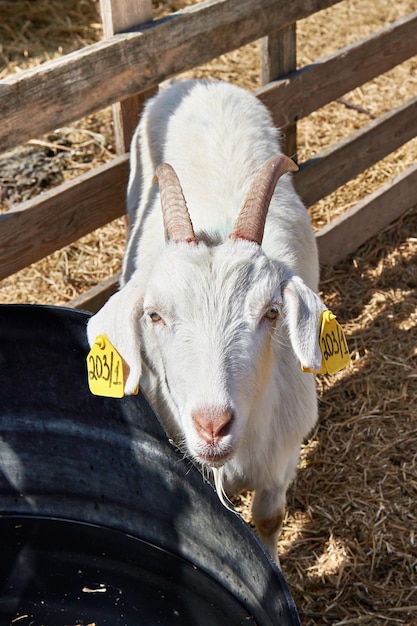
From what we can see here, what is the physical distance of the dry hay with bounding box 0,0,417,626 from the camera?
128 inches

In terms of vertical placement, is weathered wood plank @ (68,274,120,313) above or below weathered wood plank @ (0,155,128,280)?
below

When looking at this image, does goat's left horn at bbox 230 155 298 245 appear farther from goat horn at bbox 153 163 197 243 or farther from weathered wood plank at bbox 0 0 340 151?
weathered wood plank at bbox 0 0 340 151

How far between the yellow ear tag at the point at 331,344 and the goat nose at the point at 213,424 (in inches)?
14.4

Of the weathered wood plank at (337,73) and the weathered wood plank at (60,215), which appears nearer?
the weathered wood plank at (60,215)

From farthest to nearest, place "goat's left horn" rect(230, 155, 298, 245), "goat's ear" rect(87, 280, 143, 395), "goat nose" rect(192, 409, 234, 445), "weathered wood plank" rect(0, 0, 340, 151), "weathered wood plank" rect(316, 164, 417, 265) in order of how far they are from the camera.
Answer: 1. "weathered wood plank" rect(316, 164, 417, 265)
2. "weathered wood plank" rect(0, 0, 340, 151)
3. "goat's left horn" rect(230, 155, 298, 245)
4. "goat's ear" rect(87, 280, 143, 395)
5. "goat nose" rect(192, 409, 234, 445)

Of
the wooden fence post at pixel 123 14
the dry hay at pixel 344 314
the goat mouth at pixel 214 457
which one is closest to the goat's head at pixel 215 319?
the goat mouth at pixel 214 457

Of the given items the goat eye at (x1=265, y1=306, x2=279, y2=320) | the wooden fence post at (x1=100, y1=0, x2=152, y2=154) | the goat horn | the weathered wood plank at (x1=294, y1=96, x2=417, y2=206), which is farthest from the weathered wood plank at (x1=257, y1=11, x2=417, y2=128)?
the goat eye at (x1=265, y1=306, x2=279, y2=320)

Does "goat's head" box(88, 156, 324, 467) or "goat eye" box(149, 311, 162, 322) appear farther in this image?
"goat eye" box(149, 311, 162, 322)

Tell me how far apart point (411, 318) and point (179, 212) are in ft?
7.09

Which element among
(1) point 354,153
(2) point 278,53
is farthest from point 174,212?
(1) point 354,153

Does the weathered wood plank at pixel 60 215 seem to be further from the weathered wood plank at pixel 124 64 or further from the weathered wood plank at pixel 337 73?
the weathered wood plank at pixel 337 73

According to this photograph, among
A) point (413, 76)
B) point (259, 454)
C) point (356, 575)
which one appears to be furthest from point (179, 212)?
point (413, 76)

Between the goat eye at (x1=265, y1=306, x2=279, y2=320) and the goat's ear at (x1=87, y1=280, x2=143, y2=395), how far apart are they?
1.25 feet

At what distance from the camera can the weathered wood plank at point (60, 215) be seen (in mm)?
3475
